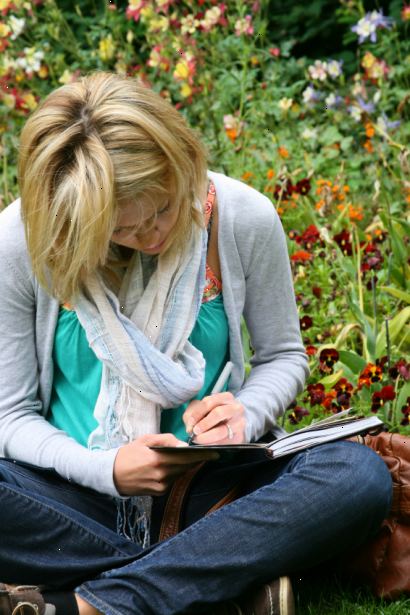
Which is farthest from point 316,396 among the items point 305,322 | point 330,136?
point 330,136

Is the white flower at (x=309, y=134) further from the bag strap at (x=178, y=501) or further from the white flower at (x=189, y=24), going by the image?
the bag strap at (x=178, y=501)

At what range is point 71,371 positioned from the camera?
2.48 m

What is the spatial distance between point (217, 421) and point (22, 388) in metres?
0.44

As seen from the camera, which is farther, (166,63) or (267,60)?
(267,60)

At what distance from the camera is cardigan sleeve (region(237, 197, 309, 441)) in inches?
97.0

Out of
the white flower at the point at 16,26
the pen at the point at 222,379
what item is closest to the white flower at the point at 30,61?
the white flower at the point at 16,26

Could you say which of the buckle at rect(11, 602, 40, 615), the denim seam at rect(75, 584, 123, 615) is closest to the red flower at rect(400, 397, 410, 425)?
the denim seam at rect(75, 584, 123, 615)

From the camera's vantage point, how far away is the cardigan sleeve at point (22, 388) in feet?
7.63

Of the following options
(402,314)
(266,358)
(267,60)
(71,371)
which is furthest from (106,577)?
(267,60)

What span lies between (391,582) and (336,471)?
1.00 feet

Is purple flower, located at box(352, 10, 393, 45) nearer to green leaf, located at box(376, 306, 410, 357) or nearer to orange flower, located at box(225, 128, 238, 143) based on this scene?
orange flower, located at box(225, 128, 238, 143)

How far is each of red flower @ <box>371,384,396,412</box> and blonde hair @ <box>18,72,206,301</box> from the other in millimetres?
718

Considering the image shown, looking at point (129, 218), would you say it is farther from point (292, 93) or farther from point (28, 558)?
point (292, 93)

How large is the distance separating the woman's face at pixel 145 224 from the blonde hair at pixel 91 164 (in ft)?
0.07
